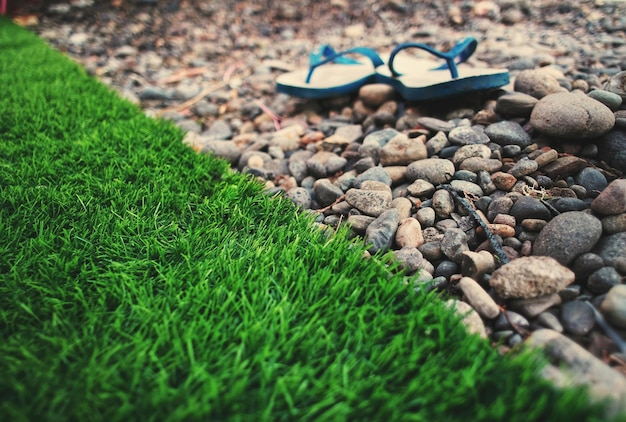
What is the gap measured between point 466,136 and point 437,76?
830 millimetres

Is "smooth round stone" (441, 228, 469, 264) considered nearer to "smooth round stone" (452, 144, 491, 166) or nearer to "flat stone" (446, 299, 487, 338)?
"flat stone" (446, 299, 487, 338)

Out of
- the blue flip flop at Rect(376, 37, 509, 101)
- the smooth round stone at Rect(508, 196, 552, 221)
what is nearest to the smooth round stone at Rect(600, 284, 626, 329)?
the smooth round stone at Rect(508, 196, 552, 221)

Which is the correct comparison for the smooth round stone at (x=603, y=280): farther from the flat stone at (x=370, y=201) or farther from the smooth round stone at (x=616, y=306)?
the flat stone at (x=370, y=201)

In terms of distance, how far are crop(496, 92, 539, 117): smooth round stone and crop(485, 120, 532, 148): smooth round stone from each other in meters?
0.09

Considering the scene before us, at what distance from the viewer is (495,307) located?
1.21 m

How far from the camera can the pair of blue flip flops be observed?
2162mm

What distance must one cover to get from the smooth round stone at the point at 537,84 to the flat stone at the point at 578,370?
1.44 metres

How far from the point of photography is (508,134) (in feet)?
6.07

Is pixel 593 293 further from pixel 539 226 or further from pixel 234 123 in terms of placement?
pixel 234 123

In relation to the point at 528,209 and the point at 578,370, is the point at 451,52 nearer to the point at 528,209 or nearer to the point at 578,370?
the point at 528,209

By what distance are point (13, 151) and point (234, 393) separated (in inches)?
74.8

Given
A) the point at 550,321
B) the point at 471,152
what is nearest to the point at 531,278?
the point at 550,321

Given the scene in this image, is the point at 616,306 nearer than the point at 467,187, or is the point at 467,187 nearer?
the point at 616,306

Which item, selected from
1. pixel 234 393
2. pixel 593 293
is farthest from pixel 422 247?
pixel 234 393
